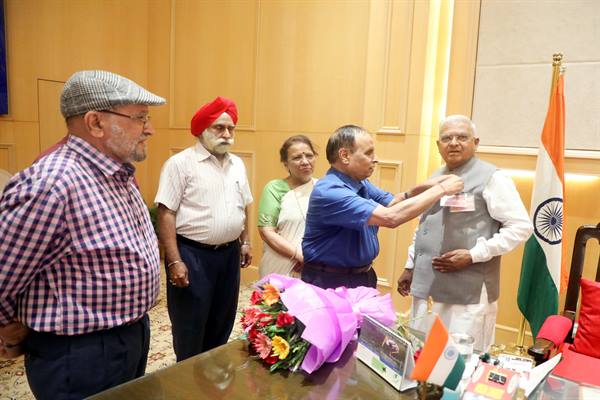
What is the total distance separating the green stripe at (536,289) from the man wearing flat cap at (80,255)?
2.23m

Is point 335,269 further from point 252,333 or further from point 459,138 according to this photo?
point 459,138

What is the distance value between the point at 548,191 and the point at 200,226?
1.95 meters

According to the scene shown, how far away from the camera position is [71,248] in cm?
124

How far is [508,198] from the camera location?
207 cm

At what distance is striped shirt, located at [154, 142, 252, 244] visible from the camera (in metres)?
2.34

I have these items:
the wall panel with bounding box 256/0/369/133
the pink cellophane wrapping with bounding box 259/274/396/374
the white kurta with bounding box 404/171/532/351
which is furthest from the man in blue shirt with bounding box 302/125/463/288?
the wall panel with bounding box 256/0/369/133

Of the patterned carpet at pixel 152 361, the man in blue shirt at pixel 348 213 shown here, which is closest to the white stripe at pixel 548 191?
the man in blue shirt at pixel 348 213

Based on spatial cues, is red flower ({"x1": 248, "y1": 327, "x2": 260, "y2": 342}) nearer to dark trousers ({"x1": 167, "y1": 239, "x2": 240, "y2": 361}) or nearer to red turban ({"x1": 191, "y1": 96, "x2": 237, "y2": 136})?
dark trousers ({"x1": 167, "y1": 239, "x2": 240, "y2": 361})

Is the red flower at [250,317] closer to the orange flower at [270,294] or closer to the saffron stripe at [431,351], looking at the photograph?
the orange flower at [270,294]

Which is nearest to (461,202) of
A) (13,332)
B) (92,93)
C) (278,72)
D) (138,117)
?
(138,117)

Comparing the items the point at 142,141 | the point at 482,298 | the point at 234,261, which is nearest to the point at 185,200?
the point at 234,261

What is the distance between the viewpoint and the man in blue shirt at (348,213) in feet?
5.99

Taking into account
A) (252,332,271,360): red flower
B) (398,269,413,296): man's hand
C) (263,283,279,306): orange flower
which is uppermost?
(263,283,279,306): orange flower

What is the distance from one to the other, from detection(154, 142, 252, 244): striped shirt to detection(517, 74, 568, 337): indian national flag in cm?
173
